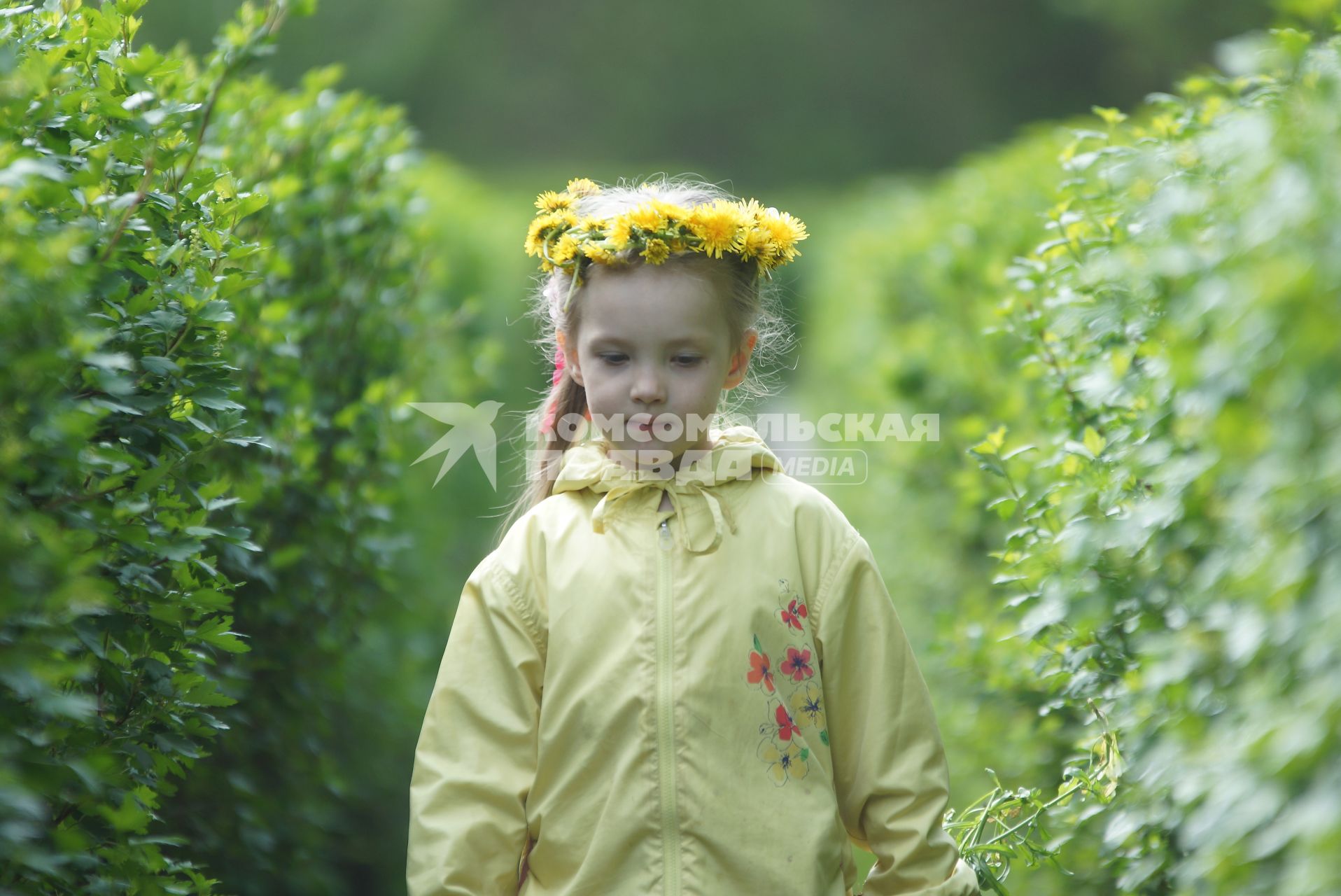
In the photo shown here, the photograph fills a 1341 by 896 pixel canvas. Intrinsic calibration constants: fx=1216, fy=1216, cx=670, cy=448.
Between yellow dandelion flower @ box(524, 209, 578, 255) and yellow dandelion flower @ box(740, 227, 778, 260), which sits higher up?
yellow dandelion flower @ box(524, 209, 578, 255)

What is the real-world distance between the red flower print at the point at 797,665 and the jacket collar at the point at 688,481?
226 mm

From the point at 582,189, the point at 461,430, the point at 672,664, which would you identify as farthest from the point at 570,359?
the point at 461,430

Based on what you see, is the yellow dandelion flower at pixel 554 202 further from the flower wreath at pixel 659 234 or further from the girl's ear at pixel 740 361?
the girl's ear at pixel 740 361

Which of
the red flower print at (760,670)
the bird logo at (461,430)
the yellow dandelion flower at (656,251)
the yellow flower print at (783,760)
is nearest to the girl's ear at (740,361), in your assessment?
the yellow dandelion flower at (656,251)

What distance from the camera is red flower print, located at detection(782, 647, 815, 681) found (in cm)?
208

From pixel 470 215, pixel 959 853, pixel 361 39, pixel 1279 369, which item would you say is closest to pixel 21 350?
pixel 1279 369

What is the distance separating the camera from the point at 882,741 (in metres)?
2.05

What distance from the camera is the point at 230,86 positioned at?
9.86ft

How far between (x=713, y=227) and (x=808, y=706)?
0.85 m

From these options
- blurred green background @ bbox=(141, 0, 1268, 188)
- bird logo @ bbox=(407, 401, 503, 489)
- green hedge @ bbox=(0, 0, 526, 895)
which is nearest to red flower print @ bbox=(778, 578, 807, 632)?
green hedge @ bbox=(0, 0, 526, 895)

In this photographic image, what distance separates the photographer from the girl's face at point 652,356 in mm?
2113

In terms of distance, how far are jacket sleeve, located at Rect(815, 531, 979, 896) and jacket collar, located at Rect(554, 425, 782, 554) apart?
0.22 metres

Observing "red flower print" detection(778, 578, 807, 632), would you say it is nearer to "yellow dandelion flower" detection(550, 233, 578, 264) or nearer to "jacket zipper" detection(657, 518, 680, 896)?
"jacket zipper" detection(657, 518, 680, 896)

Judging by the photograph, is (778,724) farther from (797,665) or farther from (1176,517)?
(1176,517)
